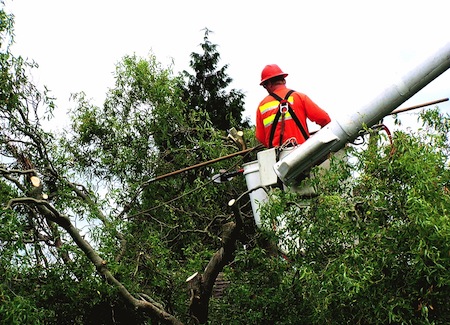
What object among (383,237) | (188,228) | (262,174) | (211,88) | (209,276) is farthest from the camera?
(211,88)

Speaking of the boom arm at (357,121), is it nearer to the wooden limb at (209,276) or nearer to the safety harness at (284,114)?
the safety harness at (284,114)

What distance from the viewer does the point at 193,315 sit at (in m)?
8.01

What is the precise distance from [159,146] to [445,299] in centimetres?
605

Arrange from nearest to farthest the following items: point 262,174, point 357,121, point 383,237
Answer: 1. point 383,237
2. point 357,121
3. point 262,174

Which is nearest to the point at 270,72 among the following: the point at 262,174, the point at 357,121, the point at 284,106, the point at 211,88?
the point at 284,106

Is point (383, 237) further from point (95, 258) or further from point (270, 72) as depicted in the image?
point (95, 258)

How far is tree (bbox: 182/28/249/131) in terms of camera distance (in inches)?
666

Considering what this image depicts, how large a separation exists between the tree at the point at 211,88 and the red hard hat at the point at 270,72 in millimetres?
8674

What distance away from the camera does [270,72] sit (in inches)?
312

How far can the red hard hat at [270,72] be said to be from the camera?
7.90 m

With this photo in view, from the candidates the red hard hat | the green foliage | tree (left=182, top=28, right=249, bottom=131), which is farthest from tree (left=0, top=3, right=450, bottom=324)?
tree (left=182, top=28, right=249, bottom=131)

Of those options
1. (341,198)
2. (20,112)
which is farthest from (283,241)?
(20,112)

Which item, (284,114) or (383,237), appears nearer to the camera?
(383,237)

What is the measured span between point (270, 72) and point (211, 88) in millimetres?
9456
